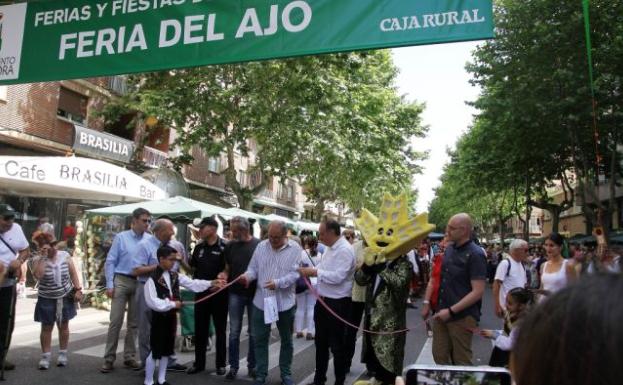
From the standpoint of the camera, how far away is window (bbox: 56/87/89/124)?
18609 millimetres

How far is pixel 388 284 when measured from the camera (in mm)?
5363

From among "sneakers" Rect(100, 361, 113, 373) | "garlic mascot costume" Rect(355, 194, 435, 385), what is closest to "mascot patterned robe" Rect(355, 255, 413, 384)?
"garlic mascot costume" Rect(355, 194, 435, 385)

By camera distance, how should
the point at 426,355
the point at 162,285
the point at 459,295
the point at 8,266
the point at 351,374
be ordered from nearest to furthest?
the point at 459,295 < the point at 162,285 < the point at 8,266 < the point at 351,374 < the point at 426,355

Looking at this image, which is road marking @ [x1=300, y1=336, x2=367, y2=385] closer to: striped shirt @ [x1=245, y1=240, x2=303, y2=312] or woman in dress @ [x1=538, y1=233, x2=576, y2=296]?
striped shirt @ [x1=245, y1=240, x2=303, y2=312]

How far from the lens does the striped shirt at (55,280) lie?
6.67m

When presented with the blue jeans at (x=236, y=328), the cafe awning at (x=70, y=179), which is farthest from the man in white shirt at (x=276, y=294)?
the cafe awning at (x=70, y=179)

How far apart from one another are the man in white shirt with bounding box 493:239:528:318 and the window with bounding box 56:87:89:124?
16489mm

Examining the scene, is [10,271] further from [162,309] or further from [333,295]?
[333,295]

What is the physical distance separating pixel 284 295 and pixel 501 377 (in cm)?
457

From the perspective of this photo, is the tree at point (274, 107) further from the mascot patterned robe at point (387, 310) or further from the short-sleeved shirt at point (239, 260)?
the mascot patterned robe at point (387, 310)

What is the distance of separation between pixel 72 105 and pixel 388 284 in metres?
17.1

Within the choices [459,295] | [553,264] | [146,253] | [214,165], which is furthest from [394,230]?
[214,165]

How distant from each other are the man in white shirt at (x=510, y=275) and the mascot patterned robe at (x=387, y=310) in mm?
1838

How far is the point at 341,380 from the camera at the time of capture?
19.4 feet
